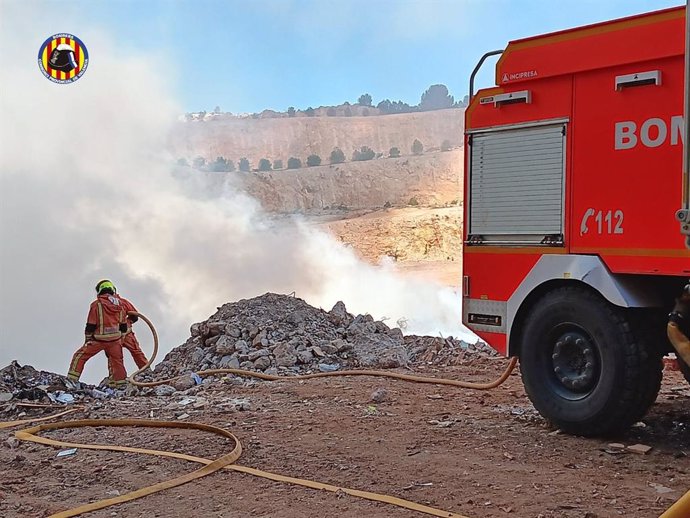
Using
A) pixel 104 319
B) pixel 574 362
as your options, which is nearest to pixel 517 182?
pixel 574 362

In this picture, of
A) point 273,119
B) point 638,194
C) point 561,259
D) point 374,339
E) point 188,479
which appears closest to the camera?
point 188,479

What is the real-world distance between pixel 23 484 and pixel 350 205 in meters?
52.9

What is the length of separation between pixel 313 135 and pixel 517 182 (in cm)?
7694

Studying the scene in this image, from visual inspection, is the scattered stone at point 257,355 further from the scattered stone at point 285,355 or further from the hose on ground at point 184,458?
the hose on ground at point 184,458

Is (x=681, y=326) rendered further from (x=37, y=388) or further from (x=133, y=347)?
(x=133, y=347)

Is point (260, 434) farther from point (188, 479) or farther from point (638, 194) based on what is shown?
point (638, 194)

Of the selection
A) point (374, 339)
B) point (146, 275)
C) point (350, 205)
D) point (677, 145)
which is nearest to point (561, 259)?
point (677, 145)

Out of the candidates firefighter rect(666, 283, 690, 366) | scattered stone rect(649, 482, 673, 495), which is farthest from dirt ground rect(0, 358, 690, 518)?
firefighter rect(666, 283, 690, 366)

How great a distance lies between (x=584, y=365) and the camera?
6.10 metres

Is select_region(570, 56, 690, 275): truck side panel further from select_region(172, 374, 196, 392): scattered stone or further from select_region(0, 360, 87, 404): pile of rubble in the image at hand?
select_region(0, 360, 87, 404): pile of rubble

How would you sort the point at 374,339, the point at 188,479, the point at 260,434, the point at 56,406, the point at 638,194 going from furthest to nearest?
1. the point at 374,339
2. the point at 56,406
3. the point at 260,434
4. the point at 638,194
5. the point at 188,479

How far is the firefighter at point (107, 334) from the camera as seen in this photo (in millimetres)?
11148

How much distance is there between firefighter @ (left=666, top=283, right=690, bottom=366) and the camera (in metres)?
5.31

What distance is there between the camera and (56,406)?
8.45 meters
